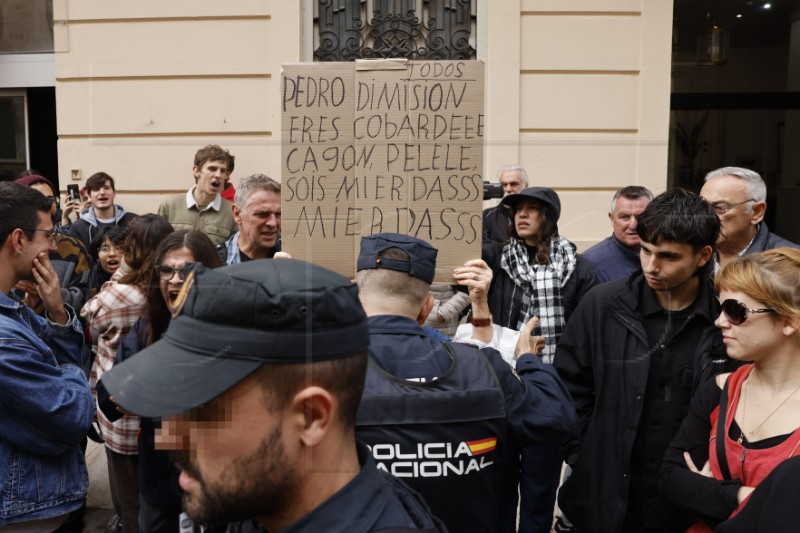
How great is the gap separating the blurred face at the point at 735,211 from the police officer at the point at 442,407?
1827 mm

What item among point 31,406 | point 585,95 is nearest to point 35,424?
point 31,406

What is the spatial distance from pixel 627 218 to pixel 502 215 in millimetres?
769

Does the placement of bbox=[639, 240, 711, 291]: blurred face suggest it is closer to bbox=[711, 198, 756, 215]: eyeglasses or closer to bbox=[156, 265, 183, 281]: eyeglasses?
bbox=[711, 198, 756, 215]: eyeglasses

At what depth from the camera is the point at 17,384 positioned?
240 centimetres

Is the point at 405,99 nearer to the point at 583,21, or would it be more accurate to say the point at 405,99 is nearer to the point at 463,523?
the point at 463,523

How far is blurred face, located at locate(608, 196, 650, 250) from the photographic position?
15.3 ft

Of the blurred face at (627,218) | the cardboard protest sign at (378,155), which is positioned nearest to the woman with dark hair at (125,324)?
the cardboard protest sign at (378,155)

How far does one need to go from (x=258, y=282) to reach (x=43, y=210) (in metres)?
1.93

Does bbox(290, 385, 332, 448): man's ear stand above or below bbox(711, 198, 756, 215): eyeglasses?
below

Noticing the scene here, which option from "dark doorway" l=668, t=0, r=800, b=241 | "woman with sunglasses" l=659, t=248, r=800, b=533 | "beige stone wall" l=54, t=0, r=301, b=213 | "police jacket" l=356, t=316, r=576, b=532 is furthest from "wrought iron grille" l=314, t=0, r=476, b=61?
"police jacket" l=356, t=316, r=576, b=532

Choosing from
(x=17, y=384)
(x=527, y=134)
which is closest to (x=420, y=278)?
(x=17, y=384)

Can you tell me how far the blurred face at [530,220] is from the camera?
13.9 feet

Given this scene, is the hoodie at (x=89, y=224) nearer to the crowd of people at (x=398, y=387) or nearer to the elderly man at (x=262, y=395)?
the crowd of people at (x=398, y=387)

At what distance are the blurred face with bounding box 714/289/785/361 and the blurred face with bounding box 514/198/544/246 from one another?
1825 mm
